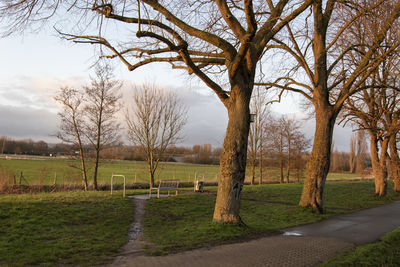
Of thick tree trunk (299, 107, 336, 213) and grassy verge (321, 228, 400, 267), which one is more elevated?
thick tree trunk (299, 107, 336, 213)

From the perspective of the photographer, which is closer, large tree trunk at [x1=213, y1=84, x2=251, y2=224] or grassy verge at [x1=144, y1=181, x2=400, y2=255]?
grassy verge at [x1=144, y1=181, x2=400, y2=255]

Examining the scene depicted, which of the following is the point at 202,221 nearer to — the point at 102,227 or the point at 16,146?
the point at 102,227

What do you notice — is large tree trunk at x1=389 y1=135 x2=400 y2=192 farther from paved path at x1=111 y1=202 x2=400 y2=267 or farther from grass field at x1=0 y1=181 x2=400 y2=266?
paved path at x1=111 y1=202 x2=400 y2=267

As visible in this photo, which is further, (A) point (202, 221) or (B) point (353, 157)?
(B) point (353, 157)

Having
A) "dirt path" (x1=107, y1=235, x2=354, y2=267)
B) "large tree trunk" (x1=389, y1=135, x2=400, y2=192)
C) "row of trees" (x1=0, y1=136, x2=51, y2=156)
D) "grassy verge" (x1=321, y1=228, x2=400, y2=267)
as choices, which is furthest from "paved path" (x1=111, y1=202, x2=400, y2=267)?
"row of trees" (x1=0, y1=136, x2=51, y2=156)

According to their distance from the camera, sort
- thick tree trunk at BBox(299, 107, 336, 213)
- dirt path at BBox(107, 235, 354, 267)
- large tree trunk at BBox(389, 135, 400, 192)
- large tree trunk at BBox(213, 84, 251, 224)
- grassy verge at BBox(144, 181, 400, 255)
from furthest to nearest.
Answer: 1. large tree trunk at BBox(389, 135, 400, 192)
2. thick tree trunk at BBox(299, 107, 336, 213)
3. large tree trunk at BBox(213, 84, 251, 224)
4. grassy verge at BBox(144, 181, 400, 255)
5. dirt path at BBox(107, 235, 354, 267)

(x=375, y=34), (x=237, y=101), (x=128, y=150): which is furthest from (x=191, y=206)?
(x=128, y=150)

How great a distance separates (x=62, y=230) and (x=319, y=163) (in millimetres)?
9184

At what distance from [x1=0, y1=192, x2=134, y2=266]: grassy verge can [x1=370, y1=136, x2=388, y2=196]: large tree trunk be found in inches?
650

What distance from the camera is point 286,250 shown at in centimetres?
664

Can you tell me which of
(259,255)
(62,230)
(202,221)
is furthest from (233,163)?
(62,230)

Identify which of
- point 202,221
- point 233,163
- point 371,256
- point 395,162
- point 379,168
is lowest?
point 202,221

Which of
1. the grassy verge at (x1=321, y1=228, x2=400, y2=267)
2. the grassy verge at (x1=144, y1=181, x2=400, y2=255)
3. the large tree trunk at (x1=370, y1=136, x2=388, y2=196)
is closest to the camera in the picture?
the grassy verge at (x1=321, y1=228, x2=400, y2=267)

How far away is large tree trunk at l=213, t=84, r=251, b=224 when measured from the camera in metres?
8.38
